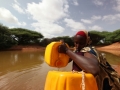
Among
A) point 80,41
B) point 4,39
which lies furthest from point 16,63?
point 4,39

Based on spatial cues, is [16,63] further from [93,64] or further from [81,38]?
[93,64]

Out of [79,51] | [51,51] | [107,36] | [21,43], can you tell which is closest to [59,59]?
[51,51]

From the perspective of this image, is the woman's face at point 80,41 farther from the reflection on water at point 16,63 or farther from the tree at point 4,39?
the tree at point 4,39

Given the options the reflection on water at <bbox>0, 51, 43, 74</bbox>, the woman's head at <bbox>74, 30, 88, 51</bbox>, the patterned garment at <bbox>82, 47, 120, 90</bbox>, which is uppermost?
the woman's head at <bbox>74, 30, 88, 51</bbox>

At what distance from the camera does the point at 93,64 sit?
1.51 m

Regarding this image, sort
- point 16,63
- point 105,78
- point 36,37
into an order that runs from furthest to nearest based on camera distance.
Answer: point 36,37, point 16,63, point 105,78

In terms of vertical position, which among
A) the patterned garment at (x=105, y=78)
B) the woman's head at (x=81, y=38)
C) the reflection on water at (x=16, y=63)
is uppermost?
the woman's head at (x=81, y=38)

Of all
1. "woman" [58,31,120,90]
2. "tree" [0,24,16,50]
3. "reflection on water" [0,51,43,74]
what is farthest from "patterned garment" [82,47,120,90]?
"tree" [0,24,16,50]

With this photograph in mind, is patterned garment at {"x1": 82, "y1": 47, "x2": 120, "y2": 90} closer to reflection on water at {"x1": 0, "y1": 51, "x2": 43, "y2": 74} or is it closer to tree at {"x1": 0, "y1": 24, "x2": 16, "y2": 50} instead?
reflection on water at {"x1": 0, "y1": 51, "x2": 43, "y2": 74}

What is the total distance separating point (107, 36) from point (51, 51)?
1472 inches

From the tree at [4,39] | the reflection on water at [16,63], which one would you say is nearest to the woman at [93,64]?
the reflection on water at [16,63]

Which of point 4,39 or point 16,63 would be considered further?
point 4,39

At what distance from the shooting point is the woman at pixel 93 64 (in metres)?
1.53

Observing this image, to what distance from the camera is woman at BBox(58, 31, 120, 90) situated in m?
1.53
